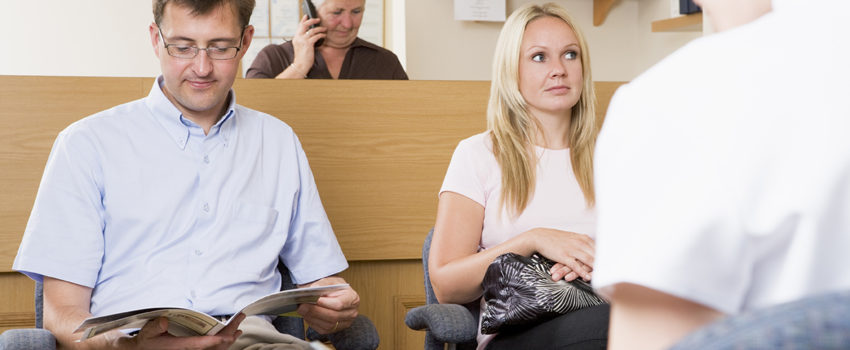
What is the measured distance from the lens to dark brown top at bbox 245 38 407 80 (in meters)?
2.52

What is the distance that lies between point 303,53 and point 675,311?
2188 millimetres

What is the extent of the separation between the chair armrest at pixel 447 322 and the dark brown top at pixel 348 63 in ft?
4.22

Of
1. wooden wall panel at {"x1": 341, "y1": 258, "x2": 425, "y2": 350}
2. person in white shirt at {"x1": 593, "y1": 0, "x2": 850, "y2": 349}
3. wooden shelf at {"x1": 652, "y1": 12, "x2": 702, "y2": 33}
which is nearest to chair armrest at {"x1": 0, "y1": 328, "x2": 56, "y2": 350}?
wooden wall panel at {"x1": 341, "y1": 258, "x2": 425, "y2": 350}

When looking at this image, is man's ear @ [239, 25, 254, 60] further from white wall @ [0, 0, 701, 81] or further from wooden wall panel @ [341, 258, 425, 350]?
white wall @ [0, 0, 701, 81]

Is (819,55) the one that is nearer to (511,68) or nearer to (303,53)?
(511,68)

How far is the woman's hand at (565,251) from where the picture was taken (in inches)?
52.7

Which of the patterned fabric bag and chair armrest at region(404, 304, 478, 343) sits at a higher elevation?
the patterned fabric bag

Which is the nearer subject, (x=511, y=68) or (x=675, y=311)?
(x=675, y=311)

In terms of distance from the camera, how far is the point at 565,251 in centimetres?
137

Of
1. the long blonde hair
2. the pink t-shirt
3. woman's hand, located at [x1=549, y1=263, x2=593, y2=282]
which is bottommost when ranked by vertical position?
woman's hand, located at [x1=549, y1=263, x2=593, y2=282]

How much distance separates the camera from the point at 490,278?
4.39ft

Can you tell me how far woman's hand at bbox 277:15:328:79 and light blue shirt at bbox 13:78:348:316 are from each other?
2.73ft

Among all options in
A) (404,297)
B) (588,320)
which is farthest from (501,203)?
(404,297)

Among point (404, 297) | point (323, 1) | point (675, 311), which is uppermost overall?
point (323, 1)
